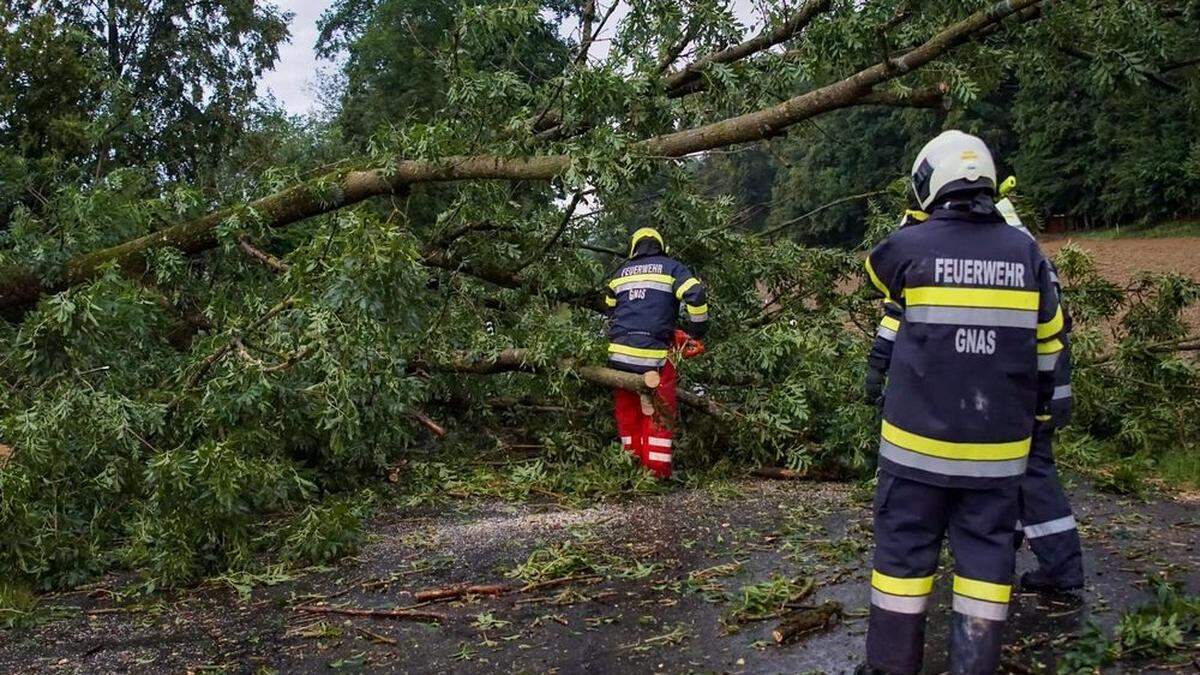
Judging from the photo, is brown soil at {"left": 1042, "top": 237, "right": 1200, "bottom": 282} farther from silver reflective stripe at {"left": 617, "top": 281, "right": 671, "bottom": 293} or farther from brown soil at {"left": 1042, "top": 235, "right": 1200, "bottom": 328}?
silver reflective stripe at {"left": 617, "top": 281, "right": 671, "bottom": 293}

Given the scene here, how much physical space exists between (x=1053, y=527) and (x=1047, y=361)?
80 cm

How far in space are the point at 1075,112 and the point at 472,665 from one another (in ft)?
104

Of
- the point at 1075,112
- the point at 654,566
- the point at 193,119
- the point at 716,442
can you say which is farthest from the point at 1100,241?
the point at 654,566

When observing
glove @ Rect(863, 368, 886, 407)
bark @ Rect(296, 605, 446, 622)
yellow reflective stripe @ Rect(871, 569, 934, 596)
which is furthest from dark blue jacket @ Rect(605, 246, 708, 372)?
yellow reflective stripe @ Rect(871, 569, 934, 596)

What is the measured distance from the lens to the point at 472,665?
309 centimetres

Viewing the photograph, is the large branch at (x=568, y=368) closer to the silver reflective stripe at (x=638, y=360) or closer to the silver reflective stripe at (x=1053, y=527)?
the silver reflective stripe at (x=638, y=360)

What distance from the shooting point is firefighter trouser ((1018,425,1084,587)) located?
330 cm

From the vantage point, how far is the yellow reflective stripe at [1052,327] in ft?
9.14

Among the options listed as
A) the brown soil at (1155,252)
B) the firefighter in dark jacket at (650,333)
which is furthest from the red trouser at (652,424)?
the brown soil at (1155,252)

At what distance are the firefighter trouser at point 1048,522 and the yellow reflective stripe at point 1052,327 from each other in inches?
23.3

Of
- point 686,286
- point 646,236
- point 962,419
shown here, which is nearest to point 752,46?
point 646,236

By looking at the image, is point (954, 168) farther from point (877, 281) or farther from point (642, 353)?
point (642, 353)

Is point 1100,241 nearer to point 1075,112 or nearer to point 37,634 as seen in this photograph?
point 1075,112

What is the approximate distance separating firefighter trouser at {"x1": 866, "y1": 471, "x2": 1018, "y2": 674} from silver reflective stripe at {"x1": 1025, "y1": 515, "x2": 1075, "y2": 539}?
73cm
